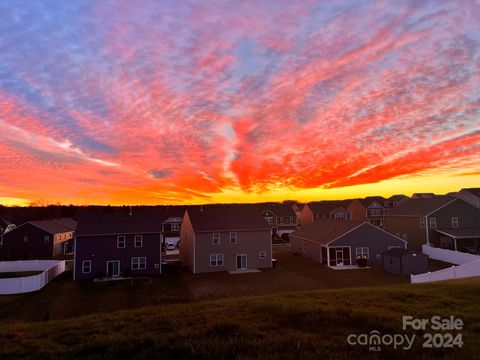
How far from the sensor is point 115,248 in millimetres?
39812

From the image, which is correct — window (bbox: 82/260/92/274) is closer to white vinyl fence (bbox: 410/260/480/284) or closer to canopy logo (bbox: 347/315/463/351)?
white vinyl fence (bbox: 410/260/480/284)

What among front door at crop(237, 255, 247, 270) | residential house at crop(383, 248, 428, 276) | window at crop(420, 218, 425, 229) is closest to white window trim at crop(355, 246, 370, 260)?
residential house at crop(383, 248, 428, 276)

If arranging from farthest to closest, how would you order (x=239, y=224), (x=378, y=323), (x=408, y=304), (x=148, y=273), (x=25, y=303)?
1. (x=239, y=224)
2. (x=148, y=273)
3. (x=25, y=303)
4. (x=408, y=304)
5. (x=378, y=323)

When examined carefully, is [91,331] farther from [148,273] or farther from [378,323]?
[148,273]

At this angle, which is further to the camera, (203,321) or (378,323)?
(203,321)

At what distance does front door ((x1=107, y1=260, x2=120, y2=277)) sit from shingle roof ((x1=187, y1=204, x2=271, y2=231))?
10.1 meters

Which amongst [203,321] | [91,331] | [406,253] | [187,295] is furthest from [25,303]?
[406,253]

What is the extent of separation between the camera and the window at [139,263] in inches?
1575

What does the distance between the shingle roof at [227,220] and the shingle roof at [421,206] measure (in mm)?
25455

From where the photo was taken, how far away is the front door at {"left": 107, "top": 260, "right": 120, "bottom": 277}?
39.0 meters

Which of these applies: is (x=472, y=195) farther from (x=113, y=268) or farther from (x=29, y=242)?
(x=29, y=242)

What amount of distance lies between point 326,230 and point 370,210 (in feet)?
156

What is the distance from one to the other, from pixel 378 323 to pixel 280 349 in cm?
411

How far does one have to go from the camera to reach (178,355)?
331 inches
